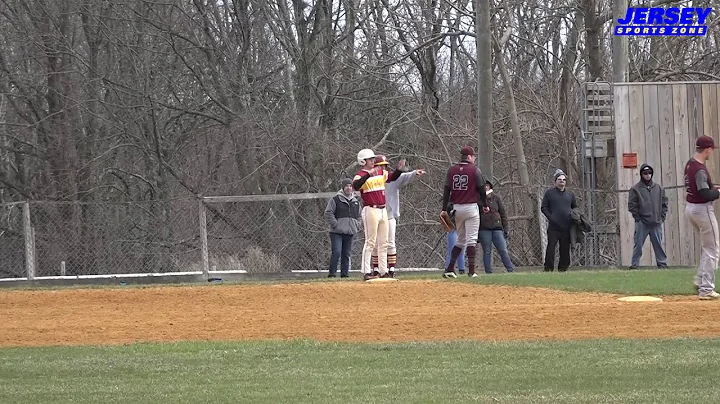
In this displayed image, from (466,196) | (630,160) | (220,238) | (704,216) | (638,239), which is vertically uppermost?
(630,160)

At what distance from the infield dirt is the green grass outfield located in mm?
935

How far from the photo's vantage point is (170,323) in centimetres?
1367

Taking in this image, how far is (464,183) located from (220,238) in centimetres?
774

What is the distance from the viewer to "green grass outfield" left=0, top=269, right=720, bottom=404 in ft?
26.5

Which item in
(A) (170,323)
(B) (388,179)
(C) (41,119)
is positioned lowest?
(A) (170,323)

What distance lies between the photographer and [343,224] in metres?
21.3

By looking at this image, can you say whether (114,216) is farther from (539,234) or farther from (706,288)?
(706,288)

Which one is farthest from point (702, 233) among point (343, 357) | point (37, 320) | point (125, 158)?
point (125, 158)

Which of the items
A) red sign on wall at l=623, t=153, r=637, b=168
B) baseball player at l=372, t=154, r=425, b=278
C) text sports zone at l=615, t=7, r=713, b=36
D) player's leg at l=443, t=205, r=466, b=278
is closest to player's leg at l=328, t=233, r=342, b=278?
baseball player at l=372, t=154, r=425, b=278

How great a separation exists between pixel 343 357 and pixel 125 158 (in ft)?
79.9

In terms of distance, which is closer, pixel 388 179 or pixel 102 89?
pixel 388 179

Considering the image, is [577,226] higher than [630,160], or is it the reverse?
[630,160]

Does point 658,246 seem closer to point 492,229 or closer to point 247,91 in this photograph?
point 492,229

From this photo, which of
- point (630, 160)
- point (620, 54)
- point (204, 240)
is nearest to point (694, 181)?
point (630, 160)
